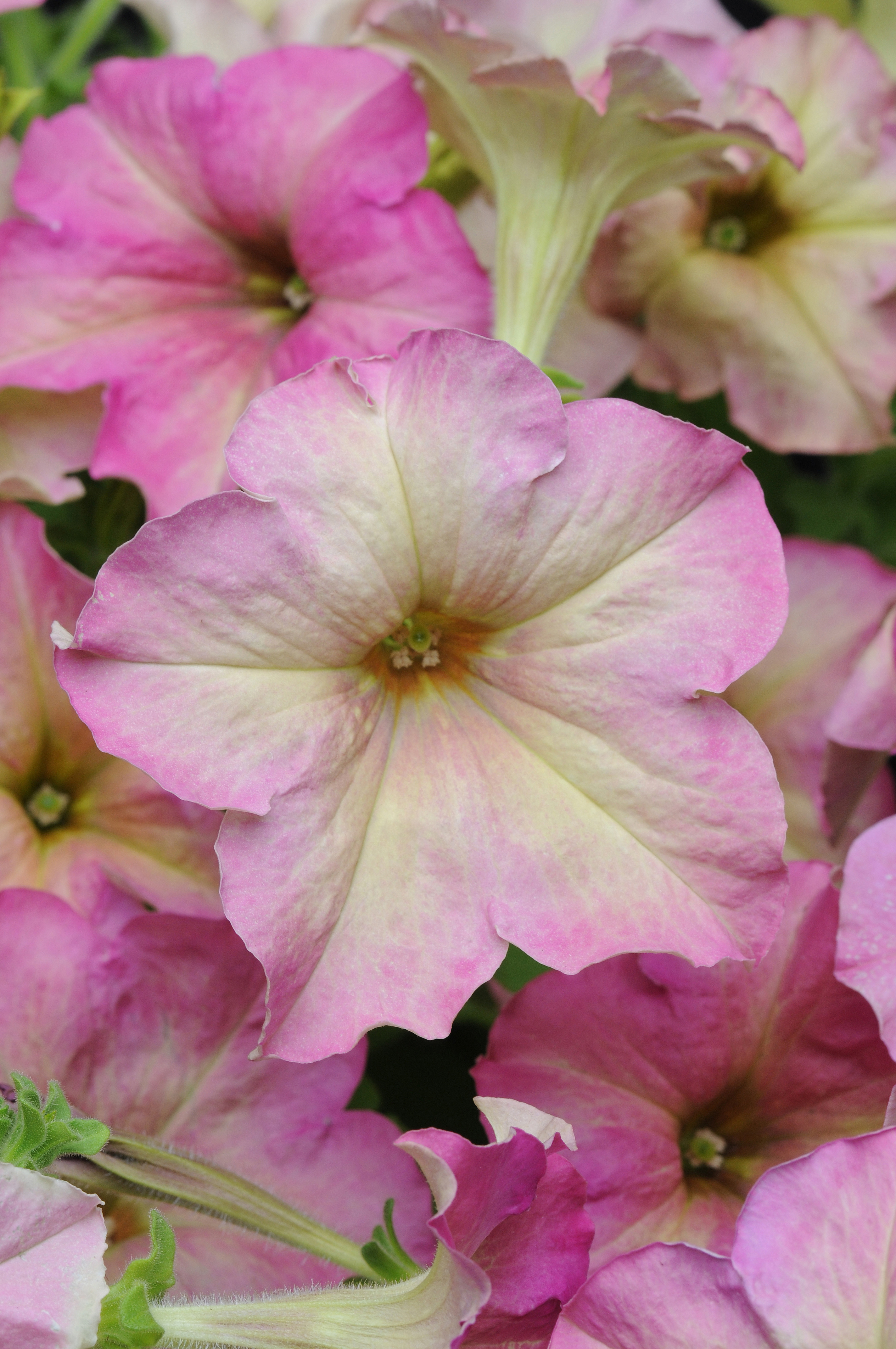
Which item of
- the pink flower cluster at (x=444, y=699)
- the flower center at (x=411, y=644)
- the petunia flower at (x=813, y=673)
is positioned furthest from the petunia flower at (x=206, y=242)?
the petunia flower at (x=813, y=673)

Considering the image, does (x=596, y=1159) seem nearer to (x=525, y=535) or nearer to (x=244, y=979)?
(x=244, y=979)

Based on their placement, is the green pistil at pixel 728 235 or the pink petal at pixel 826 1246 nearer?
the pink petal at pixel 826 1246

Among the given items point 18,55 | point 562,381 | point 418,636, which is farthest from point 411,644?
point 18,55

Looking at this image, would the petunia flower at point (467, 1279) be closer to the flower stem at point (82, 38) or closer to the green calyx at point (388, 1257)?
the green calyx at point (388, 1257)

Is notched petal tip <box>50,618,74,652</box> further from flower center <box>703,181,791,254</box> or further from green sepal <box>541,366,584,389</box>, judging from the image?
flower center <box>703,181,791,254</box>

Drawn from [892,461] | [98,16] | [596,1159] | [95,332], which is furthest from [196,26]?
[596,1159]

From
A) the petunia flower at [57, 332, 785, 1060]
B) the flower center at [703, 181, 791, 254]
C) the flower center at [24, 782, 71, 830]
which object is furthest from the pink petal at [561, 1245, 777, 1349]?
the flower center at [703, 181, 791, 254]

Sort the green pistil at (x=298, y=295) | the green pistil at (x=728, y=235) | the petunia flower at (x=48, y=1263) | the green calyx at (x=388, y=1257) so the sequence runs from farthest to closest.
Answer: the green pistil at (x=728, y=235) → the green pistil at (x=298, y=295) → the green calyx at (x=388, y=1257) → the petunia flower at (x=48, y=1263)
